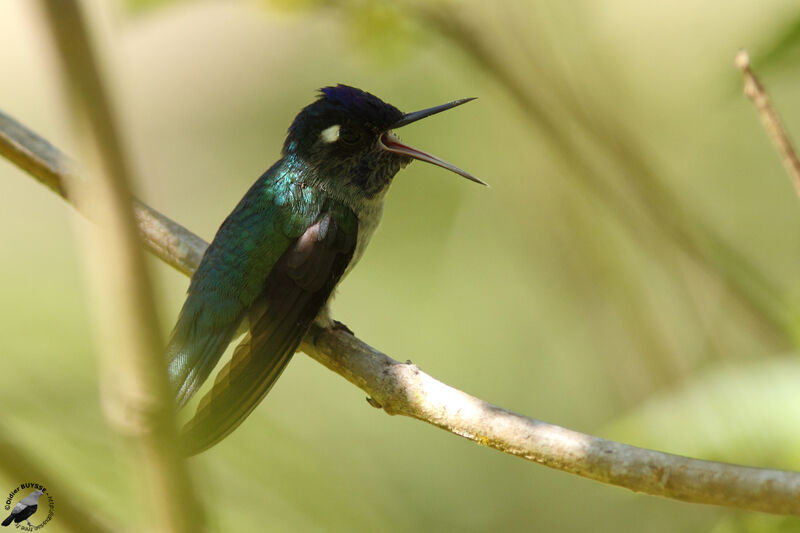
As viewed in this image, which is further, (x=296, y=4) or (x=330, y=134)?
(x=330, y=134)

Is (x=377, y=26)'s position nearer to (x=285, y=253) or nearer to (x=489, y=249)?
(x=285, y=253)

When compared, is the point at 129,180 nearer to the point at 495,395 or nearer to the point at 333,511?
the point at 333,511

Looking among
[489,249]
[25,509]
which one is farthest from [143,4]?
[489,249]

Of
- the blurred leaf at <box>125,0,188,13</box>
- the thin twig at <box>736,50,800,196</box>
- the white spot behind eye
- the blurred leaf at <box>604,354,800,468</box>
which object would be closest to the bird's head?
the white spot behind eye

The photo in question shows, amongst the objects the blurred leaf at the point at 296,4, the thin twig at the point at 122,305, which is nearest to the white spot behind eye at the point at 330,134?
the blurred leaf at the point at 296,4

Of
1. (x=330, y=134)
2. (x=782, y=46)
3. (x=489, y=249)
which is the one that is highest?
(x=489, y=249)

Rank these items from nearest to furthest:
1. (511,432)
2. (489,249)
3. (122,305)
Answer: (122,305), (511,432), (489,249)

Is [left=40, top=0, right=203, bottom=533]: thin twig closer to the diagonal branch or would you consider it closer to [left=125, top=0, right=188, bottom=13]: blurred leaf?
the diagonal branch
